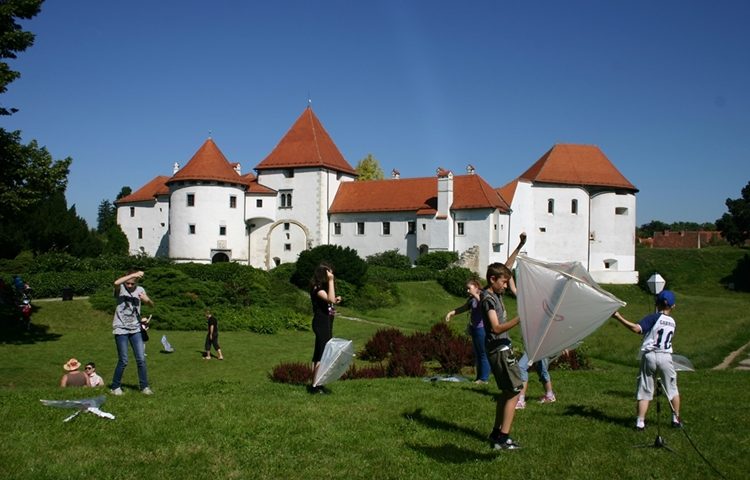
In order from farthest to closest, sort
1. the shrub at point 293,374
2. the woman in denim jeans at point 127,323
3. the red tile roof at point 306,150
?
1. the red tile roof at point 306,150
2. the shrub at point 293,374
3. the woman in denim jeans at point 127,323

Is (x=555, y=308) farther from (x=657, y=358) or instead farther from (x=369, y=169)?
(x=369, y=169)

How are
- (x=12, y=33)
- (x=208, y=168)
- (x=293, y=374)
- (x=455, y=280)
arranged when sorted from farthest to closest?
(x=208, y=168) < (x=455, y=280) < (x=12, y=33) < (x=293, y=374)

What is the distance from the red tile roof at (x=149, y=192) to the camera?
54888mm

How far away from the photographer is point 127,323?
992 cm

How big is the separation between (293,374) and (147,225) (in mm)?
46571

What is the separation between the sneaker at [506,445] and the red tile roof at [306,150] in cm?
4356

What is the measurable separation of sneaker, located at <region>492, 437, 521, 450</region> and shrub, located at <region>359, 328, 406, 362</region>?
10.4 m

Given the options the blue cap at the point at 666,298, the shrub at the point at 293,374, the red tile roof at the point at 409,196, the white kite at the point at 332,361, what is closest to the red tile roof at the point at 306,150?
→ the red tile roof at the point at 409,196

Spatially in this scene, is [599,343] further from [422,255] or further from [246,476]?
[422,255]

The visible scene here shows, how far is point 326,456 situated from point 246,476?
3.02ft

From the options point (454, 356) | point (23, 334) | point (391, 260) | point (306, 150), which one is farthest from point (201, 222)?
point (454, 356)

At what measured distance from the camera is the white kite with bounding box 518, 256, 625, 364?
6934 mm

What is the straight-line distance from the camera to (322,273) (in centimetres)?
966

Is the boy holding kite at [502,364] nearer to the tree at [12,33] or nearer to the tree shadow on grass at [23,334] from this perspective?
the tree at [12,33]
